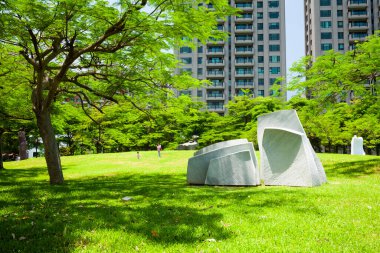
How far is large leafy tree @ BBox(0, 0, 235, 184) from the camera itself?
34.2 feet

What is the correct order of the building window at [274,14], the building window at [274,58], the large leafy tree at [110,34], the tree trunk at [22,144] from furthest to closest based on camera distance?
the building window at [274,14], the building window at [274,58], the tree trunk at [22,144], the large leafy tree at [110,34]

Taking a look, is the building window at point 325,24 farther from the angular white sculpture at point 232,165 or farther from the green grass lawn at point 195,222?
the green grass lawn at point 195,222

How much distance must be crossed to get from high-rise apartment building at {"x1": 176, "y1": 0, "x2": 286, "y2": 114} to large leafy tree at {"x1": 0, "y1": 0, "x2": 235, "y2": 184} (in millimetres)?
64688

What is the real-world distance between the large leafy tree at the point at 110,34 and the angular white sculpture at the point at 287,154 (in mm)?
4517

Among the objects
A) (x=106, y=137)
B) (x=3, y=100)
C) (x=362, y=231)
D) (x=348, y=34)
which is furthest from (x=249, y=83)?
(x=362, y=231)

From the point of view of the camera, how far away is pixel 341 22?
77.5 meters

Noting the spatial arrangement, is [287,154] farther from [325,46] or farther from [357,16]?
[357,16]

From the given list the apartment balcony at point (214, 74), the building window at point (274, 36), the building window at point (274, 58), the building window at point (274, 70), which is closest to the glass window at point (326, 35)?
the building window at point (274, 36)

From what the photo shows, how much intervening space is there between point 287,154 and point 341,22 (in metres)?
76.7

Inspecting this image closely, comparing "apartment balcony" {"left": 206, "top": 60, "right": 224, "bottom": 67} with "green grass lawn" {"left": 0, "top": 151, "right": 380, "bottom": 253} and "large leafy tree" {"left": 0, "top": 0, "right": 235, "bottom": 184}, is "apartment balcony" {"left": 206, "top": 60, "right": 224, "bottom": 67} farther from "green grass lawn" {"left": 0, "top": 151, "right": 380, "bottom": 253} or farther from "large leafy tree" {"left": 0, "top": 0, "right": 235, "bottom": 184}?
"green grass lawn" {"left": 0, "top": 151, "right": 380, "bottom": 253}

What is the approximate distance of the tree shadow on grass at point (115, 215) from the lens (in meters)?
5.56

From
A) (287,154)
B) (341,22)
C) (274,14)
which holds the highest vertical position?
(274,14)

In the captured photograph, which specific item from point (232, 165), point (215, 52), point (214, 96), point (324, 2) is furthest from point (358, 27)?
point (232, 165)

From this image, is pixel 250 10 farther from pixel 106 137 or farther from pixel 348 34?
pixel 106 137
